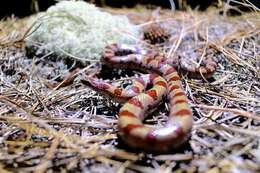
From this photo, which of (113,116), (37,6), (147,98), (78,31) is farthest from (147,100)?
(37,6)

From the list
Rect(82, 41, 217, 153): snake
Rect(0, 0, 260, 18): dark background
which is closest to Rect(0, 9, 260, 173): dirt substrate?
Rect(82, 41, 217, 153): snake

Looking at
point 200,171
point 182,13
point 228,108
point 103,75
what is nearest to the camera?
point 200,171

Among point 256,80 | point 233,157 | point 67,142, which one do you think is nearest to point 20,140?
point 67,142

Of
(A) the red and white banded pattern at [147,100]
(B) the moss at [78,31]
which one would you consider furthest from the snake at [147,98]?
(B) the moss at [78,31]

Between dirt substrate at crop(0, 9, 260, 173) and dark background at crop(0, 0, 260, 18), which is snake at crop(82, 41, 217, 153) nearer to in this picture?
dirt substrate at crop(0, 9, 260, 173)

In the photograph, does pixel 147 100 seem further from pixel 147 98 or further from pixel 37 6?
pixel 37 6

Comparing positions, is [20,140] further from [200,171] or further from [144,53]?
[144,53]

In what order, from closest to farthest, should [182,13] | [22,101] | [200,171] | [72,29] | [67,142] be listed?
1. [200,171]
2. [67,142]
3. [22,101]
4. [72,29]
5. [182,13]
